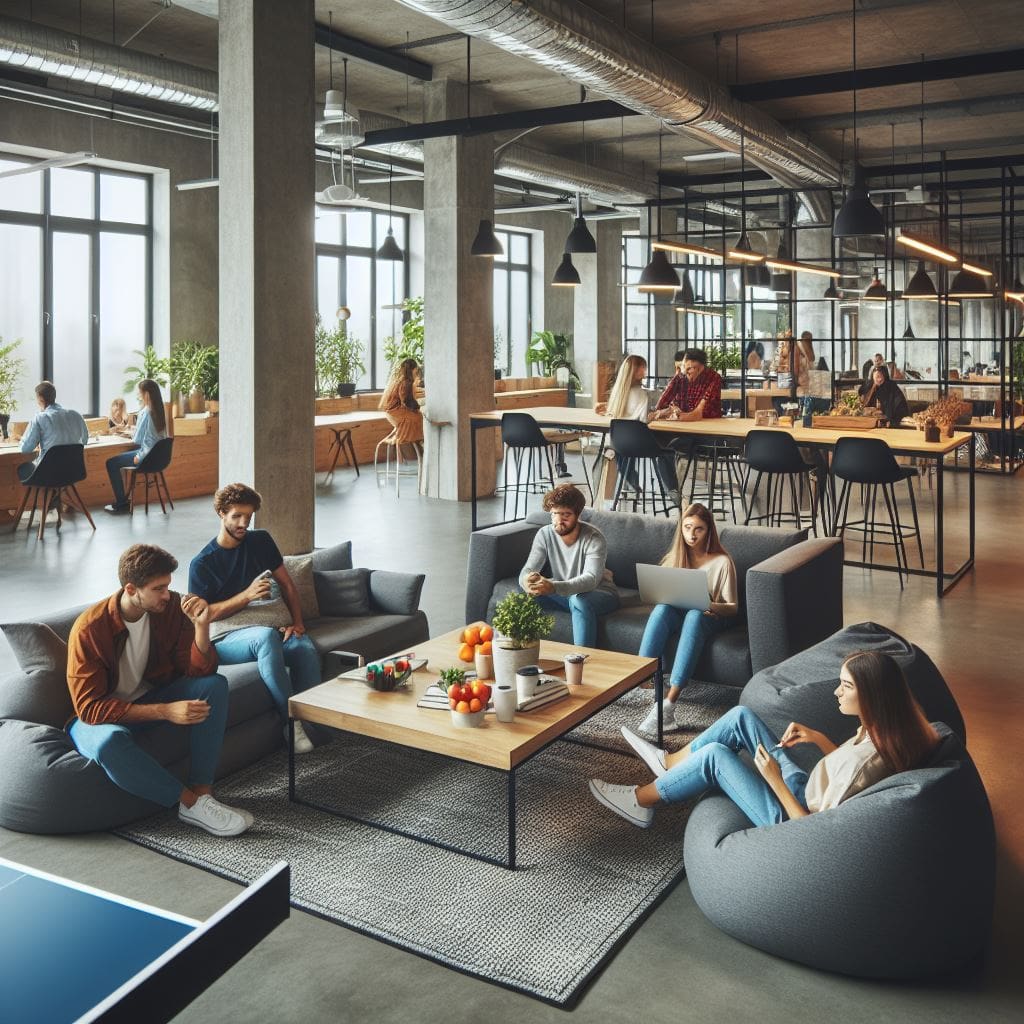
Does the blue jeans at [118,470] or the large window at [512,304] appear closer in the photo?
the blue jeans at [118,470]

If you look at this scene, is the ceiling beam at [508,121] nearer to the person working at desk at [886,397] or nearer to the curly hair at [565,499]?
the person working at desk at [886,397]

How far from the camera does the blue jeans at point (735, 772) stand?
11.1ft

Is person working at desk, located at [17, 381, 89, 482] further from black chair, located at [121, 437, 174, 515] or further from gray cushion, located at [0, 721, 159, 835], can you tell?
gray cushion, located at [0, 721, 159, 835]

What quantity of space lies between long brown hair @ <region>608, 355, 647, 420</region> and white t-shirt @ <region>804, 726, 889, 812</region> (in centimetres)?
650

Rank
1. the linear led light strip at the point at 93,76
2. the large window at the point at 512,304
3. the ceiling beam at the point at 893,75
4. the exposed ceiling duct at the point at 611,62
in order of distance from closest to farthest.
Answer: the exposed ceiling duct at the point at 611,62 → the ceiling beam at the point at 893,75 → the linear led light strip at the point at 93,76 → the large window at the point at 512,304

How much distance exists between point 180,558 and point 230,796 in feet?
16.2

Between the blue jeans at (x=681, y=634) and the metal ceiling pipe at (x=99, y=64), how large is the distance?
6.50 meters

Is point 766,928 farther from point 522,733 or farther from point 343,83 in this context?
point 343,83

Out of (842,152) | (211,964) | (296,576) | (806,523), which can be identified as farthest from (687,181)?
(211,964)

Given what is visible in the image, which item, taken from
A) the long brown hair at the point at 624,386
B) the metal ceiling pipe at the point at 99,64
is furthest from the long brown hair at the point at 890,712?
the metal ceiling pipe at the point at 99,64

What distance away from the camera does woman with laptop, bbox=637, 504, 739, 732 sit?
16.7 feet

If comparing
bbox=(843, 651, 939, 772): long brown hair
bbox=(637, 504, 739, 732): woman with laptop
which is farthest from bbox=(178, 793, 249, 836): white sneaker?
bbox=(843, 651, 939, 772): long brown hair

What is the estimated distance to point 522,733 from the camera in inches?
150

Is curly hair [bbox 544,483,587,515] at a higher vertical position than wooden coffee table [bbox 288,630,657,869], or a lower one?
higher
